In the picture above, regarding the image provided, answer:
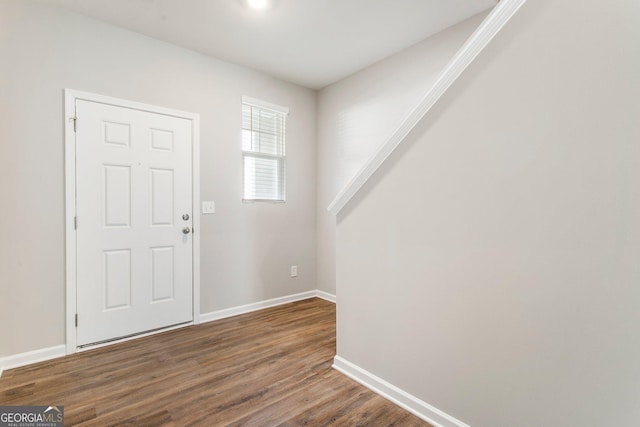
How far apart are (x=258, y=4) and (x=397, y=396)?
9.48 feet

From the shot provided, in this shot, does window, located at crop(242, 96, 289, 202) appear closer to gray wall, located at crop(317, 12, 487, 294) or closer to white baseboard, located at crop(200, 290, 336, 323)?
gray wall, located at crop(317, 12, 487, 294)

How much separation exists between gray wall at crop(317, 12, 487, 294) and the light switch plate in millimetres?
1404

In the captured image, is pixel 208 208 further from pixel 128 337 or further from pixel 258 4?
pixel 258 4

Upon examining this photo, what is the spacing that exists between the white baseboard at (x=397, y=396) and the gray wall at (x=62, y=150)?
5.55ft

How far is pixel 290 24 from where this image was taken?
2609mm

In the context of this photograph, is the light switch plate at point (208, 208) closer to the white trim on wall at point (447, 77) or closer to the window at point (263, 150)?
the window at point (263, 150)

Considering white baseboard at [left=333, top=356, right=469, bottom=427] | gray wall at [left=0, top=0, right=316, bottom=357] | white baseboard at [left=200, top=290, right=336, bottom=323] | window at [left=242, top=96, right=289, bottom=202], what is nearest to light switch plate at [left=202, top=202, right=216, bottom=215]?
gray wall at [left=0, top=0, right=316, bottom=357]

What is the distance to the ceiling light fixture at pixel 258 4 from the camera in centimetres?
231

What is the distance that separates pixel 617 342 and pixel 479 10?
2529 mm

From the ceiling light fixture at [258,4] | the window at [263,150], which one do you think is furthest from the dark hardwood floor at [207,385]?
the ceiling light fixture at [258,4]

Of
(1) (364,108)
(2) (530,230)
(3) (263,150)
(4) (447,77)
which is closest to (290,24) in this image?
(1) (364,108)

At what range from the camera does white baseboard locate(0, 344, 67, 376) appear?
2164mm

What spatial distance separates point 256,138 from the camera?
3.51 metres

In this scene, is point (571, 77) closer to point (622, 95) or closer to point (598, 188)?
point (622, 95)
